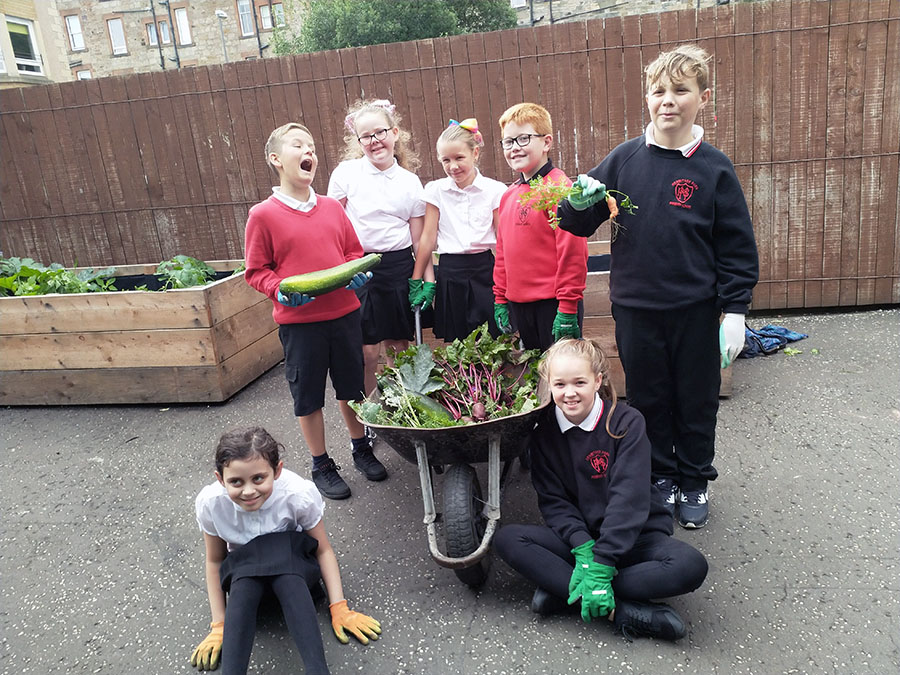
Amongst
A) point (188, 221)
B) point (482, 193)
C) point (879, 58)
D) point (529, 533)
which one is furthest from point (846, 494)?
point (188, 221)

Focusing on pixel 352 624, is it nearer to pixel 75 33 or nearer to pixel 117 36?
pixel 117 36

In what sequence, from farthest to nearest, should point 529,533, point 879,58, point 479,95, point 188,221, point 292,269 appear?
point 188,221 < point 479,95 < point 879,58 < point 292,269 < point 529,533

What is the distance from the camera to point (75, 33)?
48.8m

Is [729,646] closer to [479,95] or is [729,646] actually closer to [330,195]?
[330,195]

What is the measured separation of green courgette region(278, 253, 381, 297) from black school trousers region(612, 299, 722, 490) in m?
1.30

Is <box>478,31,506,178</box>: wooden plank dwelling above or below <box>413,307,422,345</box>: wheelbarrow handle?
above

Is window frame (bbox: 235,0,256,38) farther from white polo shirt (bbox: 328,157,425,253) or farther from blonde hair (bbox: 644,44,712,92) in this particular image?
blonde hair (bbox: 644,44,712,92)

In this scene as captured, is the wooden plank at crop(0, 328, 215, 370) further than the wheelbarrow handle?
Yes

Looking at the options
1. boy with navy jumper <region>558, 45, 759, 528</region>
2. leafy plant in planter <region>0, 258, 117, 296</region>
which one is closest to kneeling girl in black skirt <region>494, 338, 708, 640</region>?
boy with navy jumper <region>558, 45, 759, 528</region>

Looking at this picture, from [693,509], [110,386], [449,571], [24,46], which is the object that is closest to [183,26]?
[24,46]

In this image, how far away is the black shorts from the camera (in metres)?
3.27

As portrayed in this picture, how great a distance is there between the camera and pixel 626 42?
5.59 meters

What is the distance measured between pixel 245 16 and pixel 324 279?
54.4m

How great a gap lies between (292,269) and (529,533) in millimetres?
1769
